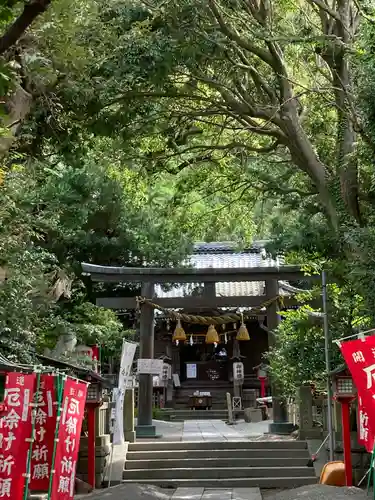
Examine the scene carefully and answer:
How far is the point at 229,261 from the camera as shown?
25703mm

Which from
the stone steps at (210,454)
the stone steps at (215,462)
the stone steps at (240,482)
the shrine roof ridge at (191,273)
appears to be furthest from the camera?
the shrine roof ridge at (191,273)

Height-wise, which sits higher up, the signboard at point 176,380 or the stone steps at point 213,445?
the signboard at point 176,380

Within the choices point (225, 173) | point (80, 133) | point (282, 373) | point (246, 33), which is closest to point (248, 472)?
point (282, 373)

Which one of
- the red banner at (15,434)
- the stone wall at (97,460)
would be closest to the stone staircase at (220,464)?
the stone wall at (97,460)

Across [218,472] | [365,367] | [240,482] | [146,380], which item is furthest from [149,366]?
[365,367]

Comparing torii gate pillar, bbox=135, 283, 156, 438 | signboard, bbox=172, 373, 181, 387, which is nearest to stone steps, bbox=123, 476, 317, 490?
torii gate pillar, bbox=135, 283, 156, 438

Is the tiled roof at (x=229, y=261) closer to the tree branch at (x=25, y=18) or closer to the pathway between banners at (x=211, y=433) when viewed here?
the pathway between banners at (x=211, y=433)

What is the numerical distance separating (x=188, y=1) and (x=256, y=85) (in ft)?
9.35

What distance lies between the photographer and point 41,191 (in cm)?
1455

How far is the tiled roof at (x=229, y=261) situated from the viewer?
939 inches

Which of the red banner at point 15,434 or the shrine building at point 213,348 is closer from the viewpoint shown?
the red banner at point 15,434

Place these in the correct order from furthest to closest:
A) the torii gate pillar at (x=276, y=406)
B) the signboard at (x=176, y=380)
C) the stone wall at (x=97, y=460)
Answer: the signboard at (x=176, y=380), the torii gate pillar at (x=276, y=406), the stone wall at (x=97, y=460)

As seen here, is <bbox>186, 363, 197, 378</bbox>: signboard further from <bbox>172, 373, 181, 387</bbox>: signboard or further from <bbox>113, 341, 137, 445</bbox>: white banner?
<bbox>113, 341, 137, 445</bbox>: white banner

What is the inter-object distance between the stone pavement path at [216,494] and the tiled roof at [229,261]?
11180 millimetres
